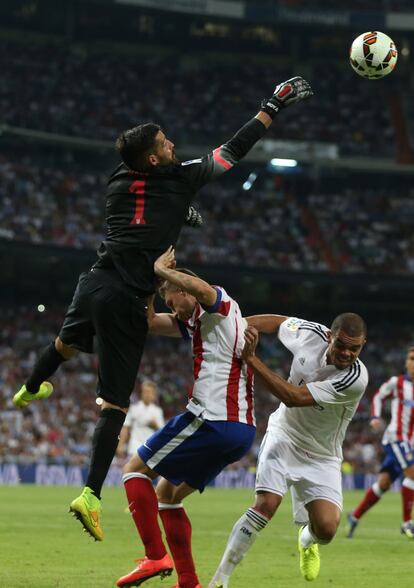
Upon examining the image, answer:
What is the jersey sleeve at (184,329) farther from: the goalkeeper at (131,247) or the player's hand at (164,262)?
the player's hand at (164,262)

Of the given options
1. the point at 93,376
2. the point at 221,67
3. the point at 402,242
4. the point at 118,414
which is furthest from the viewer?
the point at 221,67

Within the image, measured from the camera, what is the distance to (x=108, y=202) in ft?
26.2

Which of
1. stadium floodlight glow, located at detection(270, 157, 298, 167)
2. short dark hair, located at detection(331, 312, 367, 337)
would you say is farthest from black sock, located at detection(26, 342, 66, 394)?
stadium floodlight glow, located at detection(270, 157, 298, 167)

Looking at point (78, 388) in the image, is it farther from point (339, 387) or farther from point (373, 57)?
point (339, 387)

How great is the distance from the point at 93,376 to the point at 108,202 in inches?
1138

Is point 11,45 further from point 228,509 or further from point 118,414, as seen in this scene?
point 118,414

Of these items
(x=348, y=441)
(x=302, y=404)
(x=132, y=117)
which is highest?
(x=302, y=404)

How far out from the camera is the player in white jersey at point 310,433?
8266 millimetres

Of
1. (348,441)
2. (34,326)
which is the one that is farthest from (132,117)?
(348,441)

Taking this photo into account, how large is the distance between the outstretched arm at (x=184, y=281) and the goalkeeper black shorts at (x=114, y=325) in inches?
11.1

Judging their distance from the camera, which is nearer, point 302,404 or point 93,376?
point 302,404

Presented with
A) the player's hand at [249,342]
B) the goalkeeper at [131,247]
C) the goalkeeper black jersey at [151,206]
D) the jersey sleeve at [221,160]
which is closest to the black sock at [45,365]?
the goalkeeper at [131,247]

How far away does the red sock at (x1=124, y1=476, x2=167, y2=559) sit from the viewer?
788 centimetres

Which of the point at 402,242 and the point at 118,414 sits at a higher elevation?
the point at 118,414
